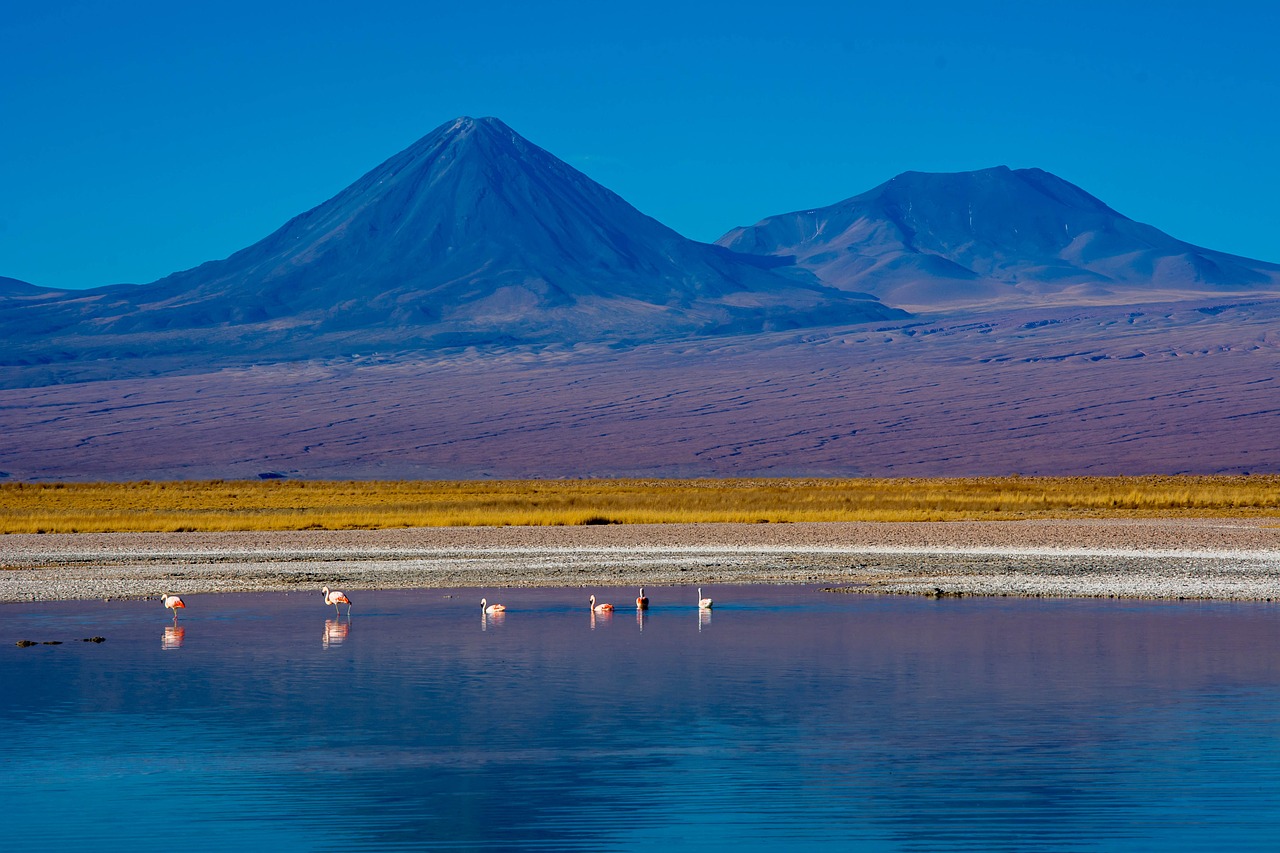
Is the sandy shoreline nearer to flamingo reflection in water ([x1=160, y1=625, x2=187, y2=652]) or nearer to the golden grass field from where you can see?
the golden grass field

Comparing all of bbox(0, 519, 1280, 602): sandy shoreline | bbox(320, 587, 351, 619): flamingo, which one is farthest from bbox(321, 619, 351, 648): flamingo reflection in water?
bbox(0, 519, 1280, 602): sandy shoreline

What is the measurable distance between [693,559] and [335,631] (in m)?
12.9

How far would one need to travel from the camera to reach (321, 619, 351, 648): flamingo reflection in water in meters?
18.8

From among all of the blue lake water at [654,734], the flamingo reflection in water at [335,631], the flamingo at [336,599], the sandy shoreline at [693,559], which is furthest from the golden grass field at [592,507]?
the blue lake water at [654,734]

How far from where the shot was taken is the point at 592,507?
177 feet

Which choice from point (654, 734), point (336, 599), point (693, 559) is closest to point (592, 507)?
point (693, 559)

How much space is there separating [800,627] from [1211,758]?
327 inches

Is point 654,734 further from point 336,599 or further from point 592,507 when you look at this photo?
point 592,507

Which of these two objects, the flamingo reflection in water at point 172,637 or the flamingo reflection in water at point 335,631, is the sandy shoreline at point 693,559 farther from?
the flamingo reflection in water at point 335,631

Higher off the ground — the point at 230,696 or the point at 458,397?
the point at 458,397

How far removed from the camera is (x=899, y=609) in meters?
21.6

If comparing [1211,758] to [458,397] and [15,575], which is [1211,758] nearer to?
[15,575]

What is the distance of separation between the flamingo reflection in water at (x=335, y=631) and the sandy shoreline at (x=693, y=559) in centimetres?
566

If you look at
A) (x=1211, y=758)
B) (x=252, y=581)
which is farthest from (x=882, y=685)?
(x=252, y=581)
